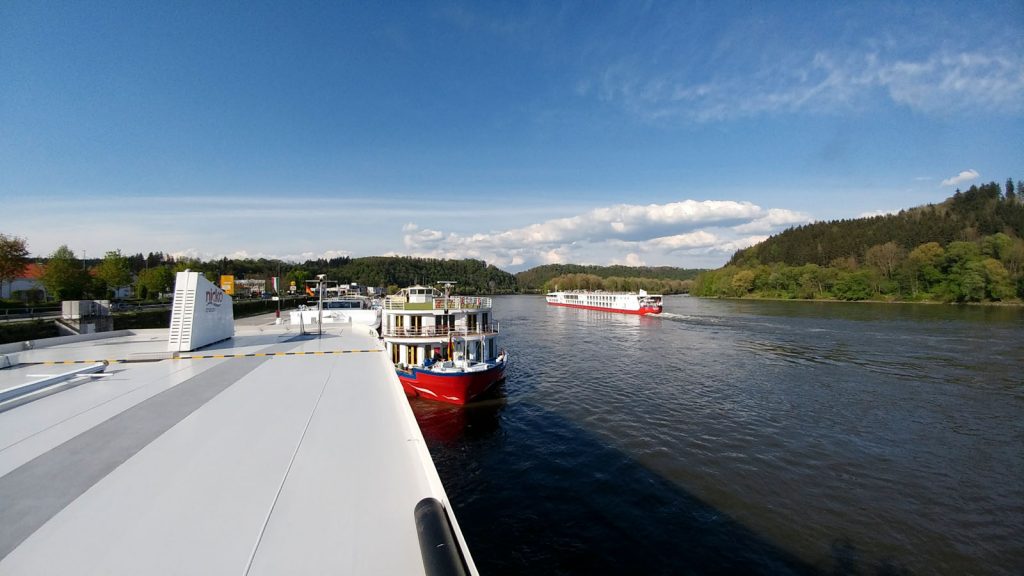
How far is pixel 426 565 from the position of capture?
3.61 m

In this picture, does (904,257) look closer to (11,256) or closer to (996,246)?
(996,246)

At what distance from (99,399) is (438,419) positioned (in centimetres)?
1402

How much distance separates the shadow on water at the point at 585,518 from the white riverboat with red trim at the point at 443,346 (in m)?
4.55

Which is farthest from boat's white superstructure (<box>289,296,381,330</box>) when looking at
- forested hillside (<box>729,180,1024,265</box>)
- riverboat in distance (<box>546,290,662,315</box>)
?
forested hillside (<box>729,180,1024,265</box>)

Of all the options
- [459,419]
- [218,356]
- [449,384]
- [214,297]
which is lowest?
[459,419]

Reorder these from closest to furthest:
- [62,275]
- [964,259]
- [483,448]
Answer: [483,448], [62,275], [964,259]

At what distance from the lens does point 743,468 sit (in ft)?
49.6

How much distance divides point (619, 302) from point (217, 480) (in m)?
91.5

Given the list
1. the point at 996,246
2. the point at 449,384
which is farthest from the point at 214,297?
the point at 996,246

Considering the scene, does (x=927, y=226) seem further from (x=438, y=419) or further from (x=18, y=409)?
(x=18, y=409)

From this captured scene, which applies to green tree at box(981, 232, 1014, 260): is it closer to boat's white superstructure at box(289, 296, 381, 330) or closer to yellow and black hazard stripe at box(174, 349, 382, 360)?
boat's white superstructure at box(289, 296, 381, 330)

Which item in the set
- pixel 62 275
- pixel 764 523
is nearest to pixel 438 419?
pixel 764 523

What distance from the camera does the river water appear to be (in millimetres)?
10891

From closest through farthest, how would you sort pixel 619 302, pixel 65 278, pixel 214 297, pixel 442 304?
pixel 214 297 → pixel 442 304 → pixel 65 278 → pixel 619 302
